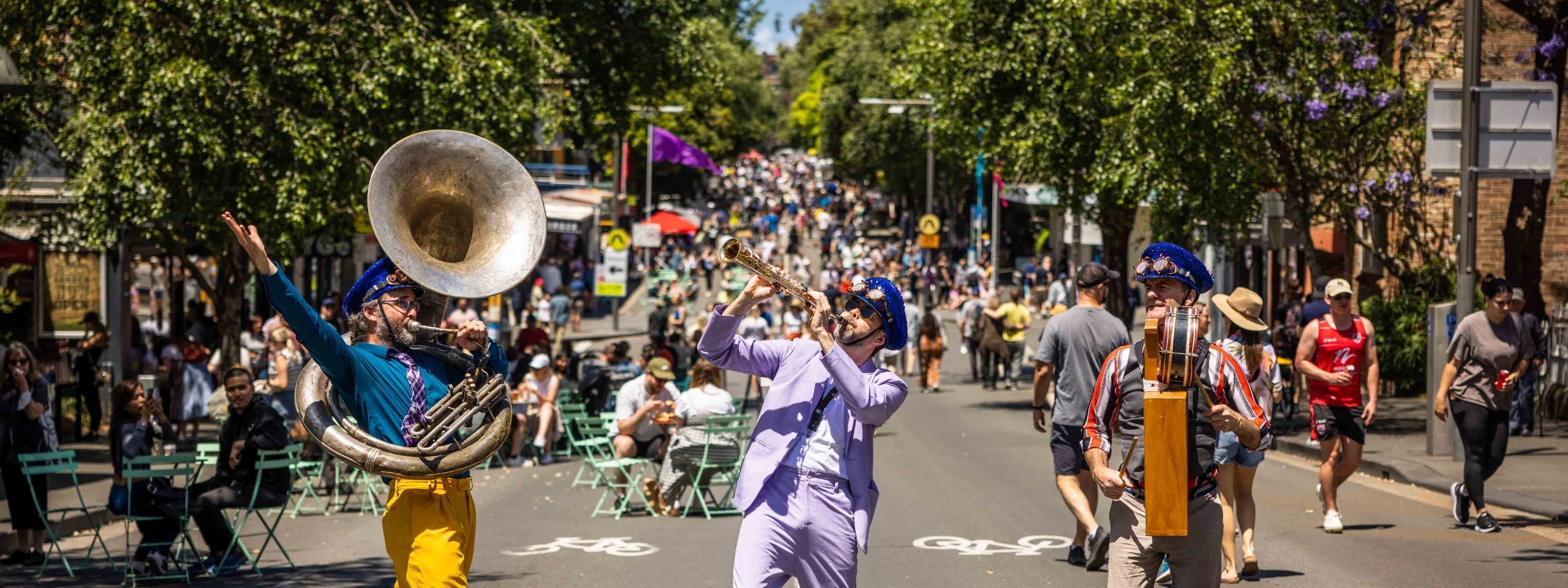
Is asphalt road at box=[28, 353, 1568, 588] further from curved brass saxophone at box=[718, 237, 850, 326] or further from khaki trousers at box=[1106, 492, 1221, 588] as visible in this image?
curved brass saxophone at box=[718, 237, 850, 326]

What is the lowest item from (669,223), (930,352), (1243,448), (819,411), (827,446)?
(930,352)

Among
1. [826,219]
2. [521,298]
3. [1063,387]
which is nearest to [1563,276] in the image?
[1063,387]

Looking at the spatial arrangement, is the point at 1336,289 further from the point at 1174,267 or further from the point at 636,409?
the point at 636,409

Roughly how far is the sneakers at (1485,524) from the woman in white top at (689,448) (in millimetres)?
5132

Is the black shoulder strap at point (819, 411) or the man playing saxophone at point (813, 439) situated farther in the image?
the black shoulder strap at point (819, 411)

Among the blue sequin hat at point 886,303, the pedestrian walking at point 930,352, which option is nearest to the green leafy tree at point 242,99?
the pedestrian walking at point 930,352

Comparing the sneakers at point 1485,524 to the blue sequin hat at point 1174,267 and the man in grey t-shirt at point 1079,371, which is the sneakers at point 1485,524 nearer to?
the man in grey t-shirt at point 1079,371

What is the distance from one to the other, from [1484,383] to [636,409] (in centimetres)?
638

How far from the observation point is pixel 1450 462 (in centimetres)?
1425


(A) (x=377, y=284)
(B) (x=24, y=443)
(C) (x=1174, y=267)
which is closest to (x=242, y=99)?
(B) (x=24, y=443)

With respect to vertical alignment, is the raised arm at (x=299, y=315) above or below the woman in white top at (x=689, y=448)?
above

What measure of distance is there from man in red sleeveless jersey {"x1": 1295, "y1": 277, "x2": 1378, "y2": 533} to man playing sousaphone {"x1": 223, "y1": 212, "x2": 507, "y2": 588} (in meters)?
6.11

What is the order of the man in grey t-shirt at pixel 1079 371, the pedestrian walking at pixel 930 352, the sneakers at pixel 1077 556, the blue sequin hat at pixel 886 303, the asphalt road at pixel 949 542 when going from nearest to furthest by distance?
the blue sequin hat at pixel 886 303
the man in grey t-shirt at pixel 1079 371
the asphalt road at pixel 949 542
the sneakers at pixel 1077 556
the pedestrian walking at pixel 930 352

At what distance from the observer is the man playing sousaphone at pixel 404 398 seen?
202 inches
